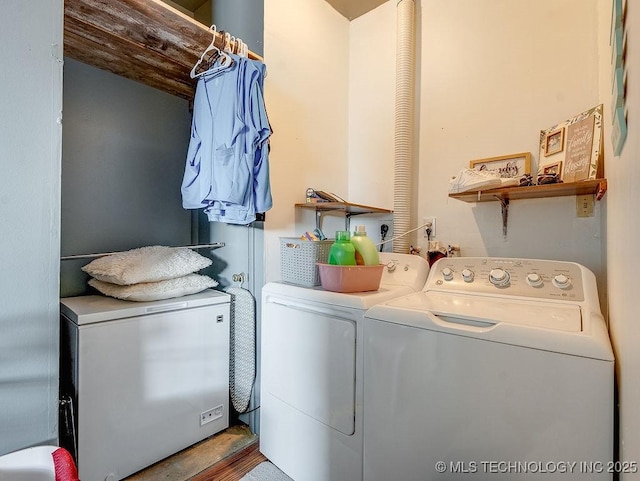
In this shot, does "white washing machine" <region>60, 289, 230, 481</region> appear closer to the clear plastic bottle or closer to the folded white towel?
the clear plastic bottle

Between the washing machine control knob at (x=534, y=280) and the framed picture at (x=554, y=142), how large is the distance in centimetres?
68

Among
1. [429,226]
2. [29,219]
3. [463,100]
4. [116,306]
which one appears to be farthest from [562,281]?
[116,306]

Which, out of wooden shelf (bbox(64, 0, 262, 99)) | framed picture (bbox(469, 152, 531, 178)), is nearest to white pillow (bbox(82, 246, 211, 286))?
wooden shelf (bbox(64, 0, 262, 99))

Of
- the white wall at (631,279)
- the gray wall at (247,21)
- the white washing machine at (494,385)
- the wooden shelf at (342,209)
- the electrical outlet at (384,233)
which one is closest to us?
the white wall at (631,279)

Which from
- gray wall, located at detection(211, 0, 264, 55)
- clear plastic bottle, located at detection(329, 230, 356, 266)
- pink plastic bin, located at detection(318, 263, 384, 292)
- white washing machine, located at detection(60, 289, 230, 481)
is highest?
gray wall, located at detection(211, 0, 264, 55)

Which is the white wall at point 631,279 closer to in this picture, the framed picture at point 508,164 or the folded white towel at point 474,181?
the folded white towel at point 474,181

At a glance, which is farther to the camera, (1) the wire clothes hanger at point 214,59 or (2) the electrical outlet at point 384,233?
(2) the electrical outlet at point 384,233

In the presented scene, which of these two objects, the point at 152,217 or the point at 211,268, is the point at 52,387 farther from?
the point at 152,217

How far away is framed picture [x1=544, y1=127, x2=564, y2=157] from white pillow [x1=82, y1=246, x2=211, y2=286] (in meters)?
1.93

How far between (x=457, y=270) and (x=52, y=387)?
159 cm

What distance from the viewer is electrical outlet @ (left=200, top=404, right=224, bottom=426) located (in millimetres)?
1636

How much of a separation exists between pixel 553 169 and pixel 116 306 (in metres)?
2.20

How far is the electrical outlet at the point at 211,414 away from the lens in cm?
164

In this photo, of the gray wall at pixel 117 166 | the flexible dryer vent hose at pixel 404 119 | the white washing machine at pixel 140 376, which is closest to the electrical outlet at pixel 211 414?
the white washing machine at pixel 140 376
